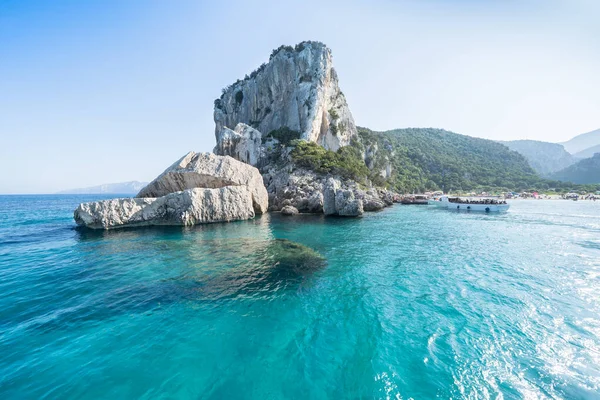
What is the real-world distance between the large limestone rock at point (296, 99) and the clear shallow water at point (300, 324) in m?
48.0

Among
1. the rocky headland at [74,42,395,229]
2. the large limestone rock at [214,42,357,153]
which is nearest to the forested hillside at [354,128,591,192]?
the rocky headland at [74,42,395,229]

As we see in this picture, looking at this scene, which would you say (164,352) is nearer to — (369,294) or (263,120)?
(369,294)

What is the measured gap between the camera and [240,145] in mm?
46750

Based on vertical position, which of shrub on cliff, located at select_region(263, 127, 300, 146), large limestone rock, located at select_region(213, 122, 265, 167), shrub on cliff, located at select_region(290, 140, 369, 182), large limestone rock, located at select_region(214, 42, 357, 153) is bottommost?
shrub on cliff, located at select_region(290, 140, 369, 182)

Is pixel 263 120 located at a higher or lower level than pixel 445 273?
higher

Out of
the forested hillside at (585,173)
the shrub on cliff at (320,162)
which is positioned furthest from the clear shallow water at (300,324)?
the forested hillside at (585,173)

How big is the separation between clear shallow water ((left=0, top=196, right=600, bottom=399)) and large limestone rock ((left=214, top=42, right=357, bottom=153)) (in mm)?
47972

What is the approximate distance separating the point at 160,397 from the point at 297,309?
4.71 m

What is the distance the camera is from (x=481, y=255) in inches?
601

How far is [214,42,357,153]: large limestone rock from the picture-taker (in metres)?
59.4

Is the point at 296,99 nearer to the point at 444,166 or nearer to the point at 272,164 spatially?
the point at 272,164

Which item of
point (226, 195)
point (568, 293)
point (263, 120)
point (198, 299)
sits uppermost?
point (263, 120)

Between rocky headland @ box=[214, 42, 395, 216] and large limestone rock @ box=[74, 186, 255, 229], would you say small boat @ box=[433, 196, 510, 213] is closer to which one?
rocky headland @ box=[214, 42, 395, 216]

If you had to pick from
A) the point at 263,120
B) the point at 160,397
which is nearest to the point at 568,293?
the point at 160,397
